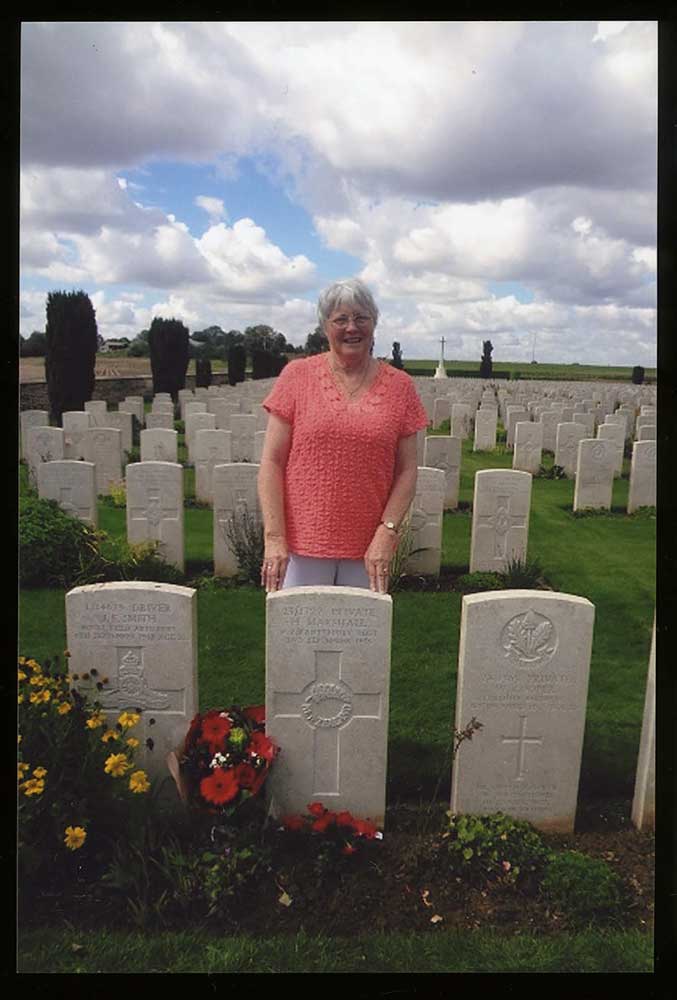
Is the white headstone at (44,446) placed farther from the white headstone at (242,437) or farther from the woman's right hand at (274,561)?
the woman's right hand at (274,561)

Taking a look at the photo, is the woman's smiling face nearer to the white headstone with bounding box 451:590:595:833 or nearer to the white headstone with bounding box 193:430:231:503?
the white headstone with bounding box 451:590:595:833

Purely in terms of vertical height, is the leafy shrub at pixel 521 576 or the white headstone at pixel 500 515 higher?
the white headstone at pixel 500 515

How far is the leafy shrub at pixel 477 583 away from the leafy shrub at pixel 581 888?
14.0 feet

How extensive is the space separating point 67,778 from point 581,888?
7.43 ft

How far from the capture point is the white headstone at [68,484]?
27.3 ft

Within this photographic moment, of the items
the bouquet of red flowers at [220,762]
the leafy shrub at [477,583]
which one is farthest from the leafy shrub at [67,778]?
the leafy shrub at [477,583]

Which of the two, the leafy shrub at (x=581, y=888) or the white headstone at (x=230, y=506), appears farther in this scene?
the white headstone at (x=230, y=506)

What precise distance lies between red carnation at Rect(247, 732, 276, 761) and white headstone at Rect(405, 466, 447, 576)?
4545mm

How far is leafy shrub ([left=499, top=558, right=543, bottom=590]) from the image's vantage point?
25.9 ft

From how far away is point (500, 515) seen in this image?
8156 millimetres

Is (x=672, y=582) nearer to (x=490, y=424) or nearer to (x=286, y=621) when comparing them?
Answer: (x=286, y=621)

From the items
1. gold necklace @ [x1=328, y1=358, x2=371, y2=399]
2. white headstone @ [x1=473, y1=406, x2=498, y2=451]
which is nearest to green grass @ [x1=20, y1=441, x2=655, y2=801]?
gold necklace @ [x1=328, y1=358, x2=371, y2=399]

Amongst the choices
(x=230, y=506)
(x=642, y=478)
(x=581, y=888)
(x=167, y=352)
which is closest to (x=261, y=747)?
(x=581, y=888)

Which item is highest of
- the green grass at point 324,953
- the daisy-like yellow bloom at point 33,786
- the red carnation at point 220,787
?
the daisy-like yellow bloom at point 33,786
